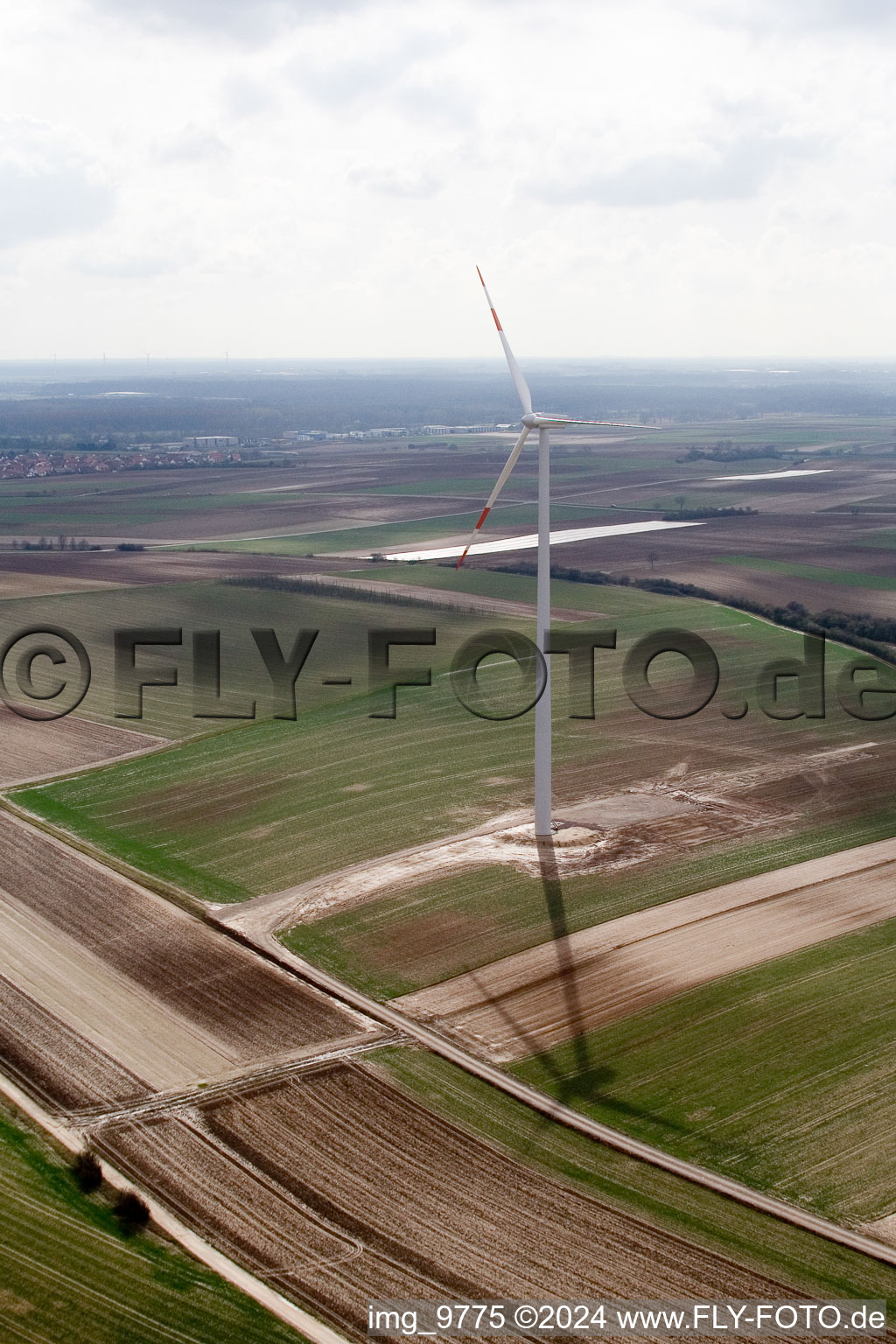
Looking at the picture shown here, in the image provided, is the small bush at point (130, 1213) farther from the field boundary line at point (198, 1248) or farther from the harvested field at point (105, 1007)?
the harvested field at point (105, 1007)

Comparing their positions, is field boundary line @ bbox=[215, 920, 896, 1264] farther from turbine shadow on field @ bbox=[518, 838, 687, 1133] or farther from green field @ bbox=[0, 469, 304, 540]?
green field @ bbox=[0, 469, 304, 540]

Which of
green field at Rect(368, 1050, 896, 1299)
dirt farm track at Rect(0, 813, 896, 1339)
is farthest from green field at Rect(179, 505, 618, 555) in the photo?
green field at Rect(368, 1050, 896, 1299)

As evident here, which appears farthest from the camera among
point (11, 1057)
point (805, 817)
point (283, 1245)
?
point (805, 817)

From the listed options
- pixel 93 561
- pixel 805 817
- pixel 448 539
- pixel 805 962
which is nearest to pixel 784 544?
pixel 448 539

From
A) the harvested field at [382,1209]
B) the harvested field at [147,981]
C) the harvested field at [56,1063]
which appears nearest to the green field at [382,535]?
the harvested field at [147,981]

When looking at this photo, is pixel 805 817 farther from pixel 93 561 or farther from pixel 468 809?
pixel 93 561
